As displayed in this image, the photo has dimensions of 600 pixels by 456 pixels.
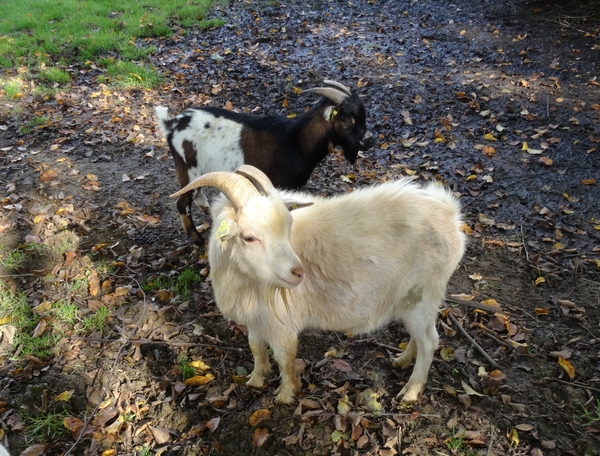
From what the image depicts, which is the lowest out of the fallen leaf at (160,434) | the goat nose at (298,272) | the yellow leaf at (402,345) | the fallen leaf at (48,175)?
the yellow leaf at (402,345)

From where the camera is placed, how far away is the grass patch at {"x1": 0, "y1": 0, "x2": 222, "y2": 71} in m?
8.88

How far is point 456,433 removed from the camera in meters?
2.87

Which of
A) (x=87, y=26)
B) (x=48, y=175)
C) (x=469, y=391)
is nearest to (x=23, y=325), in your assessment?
(x=48, y=175)

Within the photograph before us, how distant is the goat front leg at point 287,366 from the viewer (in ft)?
9.65

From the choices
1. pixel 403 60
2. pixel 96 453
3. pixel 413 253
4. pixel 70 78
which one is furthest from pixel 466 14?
pixel 96 453

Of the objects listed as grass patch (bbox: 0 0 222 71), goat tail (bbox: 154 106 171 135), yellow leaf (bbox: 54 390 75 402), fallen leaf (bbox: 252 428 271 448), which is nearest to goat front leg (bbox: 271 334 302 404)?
fallen leaf (bbox: 252 428 271 448)

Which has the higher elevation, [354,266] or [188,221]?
[354,266]

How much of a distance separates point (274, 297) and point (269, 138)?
221cm

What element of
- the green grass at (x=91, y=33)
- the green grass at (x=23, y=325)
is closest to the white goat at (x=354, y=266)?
the green grass at (x=23, y=325)

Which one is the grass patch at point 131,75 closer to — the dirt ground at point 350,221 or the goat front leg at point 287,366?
the dirt ground at point 350,221

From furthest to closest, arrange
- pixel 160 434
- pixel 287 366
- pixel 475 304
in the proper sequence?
pixel 475 304
pixel 287 366
pixel 160 434

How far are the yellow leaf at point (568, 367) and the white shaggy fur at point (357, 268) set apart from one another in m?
1.11

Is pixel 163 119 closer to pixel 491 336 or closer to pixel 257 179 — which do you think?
pixel 257 179

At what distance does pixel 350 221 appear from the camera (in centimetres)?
288
